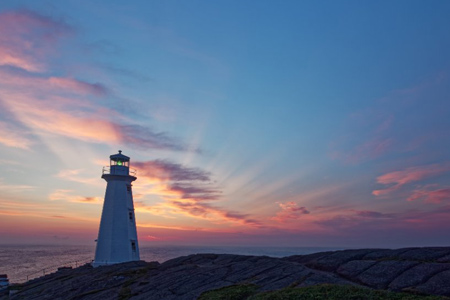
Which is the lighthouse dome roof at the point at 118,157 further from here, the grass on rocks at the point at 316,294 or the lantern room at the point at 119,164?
the grass on rocks at the point at 316,294

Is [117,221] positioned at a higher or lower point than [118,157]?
lower

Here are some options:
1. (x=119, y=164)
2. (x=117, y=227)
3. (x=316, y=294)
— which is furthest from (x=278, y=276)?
(x=119, y=164)

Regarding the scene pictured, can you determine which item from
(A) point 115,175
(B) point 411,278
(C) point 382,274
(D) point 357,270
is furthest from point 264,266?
(A) point 115,175

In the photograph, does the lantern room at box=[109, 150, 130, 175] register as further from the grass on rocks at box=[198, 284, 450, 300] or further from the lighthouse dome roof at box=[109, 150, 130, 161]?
the grass on rocks at box=[198, 284, 450, 300]

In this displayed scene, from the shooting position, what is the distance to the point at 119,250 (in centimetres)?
4650

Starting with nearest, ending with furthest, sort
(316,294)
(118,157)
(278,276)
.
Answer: (316,294)
(278,276)
(118,157)

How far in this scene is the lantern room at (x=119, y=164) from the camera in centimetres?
4909

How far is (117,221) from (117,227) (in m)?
0.80

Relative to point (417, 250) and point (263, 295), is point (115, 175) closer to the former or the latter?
point (263, 295)

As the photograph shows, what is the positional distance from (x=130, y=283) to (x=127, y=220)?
50.2 ft

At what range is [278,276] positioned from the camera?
26188mm

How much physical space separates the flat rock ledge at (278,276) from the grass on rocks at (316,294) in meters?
1.62

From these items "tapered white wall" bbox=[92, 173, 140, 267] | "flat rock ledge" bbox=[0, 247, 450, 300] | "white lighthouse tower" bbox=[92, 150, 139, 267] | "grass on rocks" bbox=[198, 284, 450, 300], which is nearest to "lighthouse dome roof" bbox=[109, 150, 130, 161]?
"white lighthouse tower" bbox=[92, 150, 139, 267]

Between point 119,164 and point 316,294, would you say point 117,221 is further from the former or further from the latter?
point 316,294
